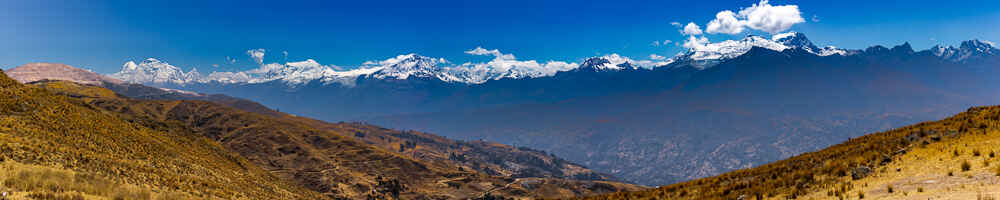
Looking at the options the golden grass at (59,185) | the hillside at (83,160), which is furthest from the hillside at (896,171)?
the hillside at (83,160)

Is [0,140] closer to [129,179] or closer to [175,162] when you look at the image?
[129,179]

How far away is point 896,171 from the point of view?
23984 millimetres

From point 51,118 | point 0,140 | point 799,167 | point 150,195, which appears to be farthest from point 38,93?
point 799,167

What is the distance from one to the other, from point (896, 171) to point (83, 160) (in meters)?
A: 67.9

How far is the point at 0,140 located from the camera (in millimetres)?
45094

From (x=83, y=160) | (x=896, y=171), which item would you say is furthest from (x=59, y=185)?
(x=896, y=171)

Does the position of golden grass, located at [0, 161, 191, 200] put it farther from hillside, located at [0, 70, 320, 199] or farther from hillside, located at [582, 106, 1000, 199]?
hillside, located at [582, 106, 1000, 199]

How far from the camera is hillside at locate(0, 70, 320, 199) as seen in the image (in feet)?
119

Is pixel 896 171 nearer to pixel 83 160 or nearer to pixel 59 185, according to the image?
pixel 59 185

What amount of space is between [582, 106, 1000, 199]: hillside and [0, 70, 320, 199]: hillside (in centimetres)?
4292

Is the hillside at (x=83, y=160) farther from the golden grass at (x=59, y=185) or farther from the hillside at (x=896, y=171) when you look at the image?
the hillside at (x=896, y=171)

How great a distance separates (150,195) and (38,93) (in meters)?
52.6

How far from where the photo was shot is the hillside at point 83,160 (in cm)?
3631

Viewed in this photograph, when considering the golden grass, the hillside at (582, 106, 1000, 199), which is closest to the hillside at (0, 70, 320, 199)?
the golden grass
